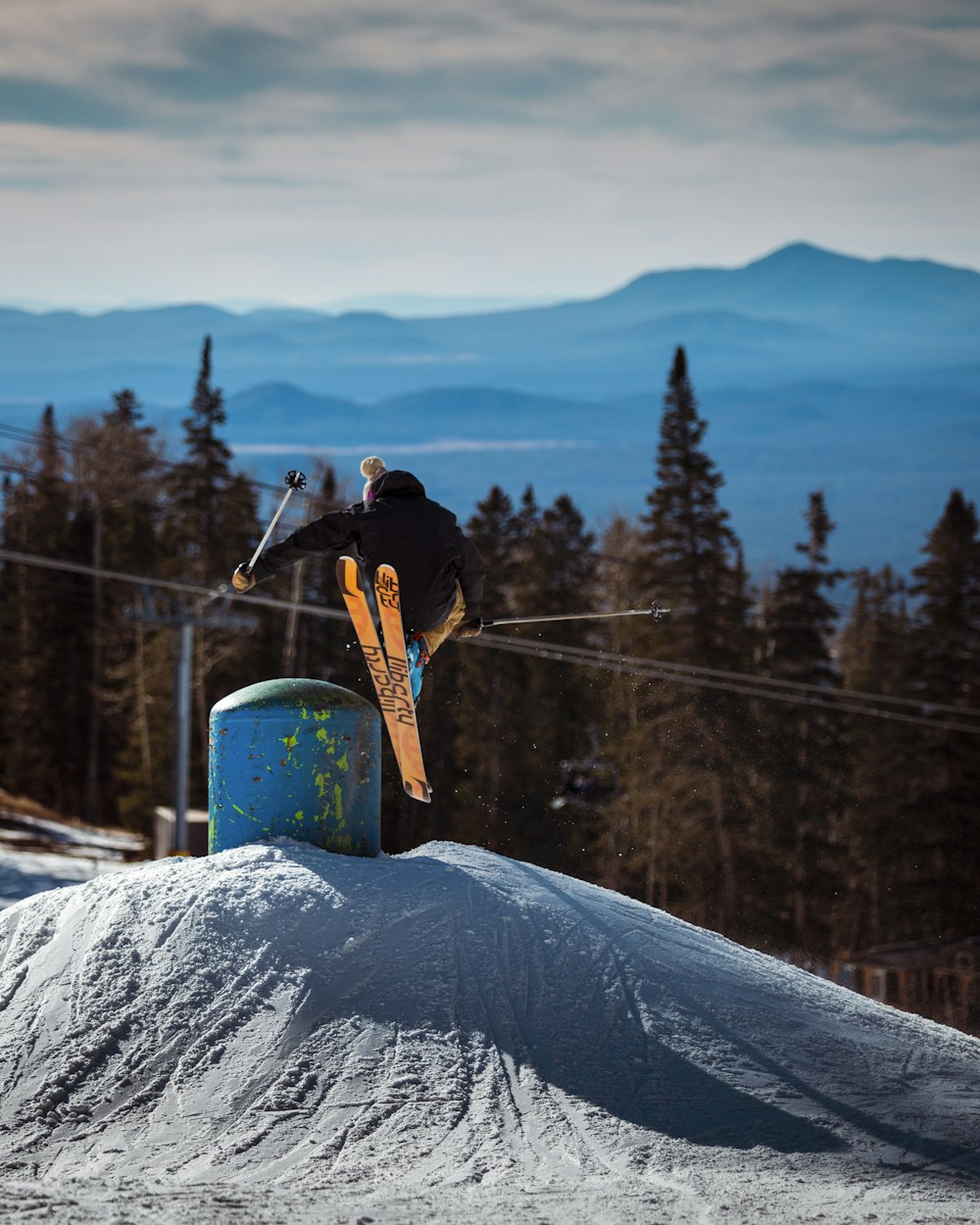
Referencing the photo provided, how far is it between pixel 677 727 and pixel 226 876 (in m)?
32.2

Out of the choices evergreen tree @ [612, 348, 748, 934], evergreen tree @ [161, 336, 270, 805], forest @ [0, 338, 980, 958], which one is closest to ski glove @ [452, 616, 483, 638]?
forest @ [0, 338, 980, 958]

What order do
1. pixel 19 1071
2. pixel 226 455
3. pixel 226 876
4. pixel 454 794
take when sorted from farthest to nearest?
1. pixel 226 455
2. pixel 454 794
3. pixel 226 876
4. pixel 19 1071

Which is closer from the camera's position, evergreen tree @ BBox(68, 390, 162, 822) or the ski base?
the ski base

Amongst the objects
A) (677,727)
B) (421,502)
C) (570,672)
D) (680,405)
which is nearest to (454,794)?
(570,672)

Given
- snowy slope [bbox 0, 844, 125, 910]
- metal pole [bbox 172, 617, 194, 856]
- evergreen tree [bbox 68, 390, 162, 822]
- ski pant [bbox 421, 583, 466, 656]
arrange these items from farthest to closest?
evergreen tree [bbox 68, 390, 162, 822] < metal pole [bbox 172, 617, 194, 856] < snowy slope [bbox 0, 844, 125, 910] < ski pant [bbox 421, 583, 466, 656]

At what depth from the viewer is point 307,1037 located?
22.3ft

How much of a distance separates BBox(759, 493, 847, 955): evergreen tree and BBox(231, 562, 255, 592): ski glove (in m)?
31.3

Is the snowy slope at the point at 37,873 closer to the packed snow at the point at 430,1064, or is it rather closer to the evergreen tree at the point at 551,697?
the packed snow at the point at 430,1064

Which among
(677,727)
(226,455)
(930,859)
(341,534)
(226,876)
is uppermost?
(226,455)

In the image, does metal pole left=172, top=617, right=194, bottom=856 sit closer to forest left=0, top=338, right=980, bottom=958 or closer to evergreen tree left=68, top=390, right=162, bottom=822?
forest left=0, top=338, right=980, bottom=958

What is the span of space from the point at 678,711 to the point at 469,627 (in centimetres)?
3094

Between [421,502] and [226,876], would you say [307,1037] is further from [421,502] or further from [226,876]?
[421,502]

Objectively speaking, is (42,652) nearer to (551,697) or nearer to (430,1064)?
(551,697)

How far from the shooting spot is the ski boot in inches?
335
